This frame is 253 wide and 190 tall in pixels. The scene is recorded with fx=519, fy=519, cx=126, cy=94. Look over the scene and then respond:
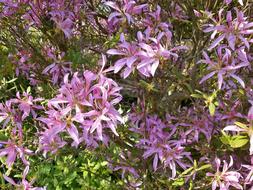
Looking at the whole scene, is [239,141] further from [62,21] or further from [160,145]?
[62,21]

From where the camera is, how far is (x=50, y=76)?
2779mm

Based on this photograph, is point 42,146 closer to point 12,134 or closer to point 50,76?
point 12,134

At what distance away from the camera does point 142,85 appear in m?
2.06

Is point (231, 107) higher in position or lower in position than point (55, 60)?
lower

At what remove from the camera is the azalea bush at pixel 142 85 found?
191 cm

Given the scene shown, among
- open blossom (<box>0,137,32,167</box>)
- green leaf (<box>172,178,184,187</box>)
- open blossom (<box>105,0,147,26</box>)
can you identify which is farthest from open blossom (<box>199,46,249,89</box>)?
open blossom (<box>0,137,32,167</box>)

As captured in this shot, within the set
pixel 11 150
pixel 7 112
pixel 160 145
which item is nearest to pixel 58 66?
pixel 7 112

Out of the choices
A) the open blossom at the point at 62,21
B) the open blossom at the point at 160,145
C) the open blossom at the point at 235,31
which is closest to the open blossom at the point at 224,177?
the open blossom at the point at 160,145

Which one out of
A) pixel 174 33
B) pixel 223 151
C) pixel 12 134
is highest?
pixel 12 134

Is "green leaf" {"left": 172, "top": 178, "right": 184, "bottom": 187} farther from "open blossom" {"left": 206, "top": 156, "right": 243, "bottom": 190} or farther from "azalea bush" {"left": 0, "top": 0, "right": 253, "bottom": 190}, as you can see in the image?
"open blossom" {"left": 206, "top": 156, "right": 243, "bottom": 190}

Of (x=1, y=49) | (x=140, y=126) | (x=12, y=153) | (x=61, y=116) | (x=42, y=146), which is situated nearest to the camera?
(x=61, y=116)

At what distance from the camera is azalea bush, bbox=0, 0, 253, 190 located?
1.91 m

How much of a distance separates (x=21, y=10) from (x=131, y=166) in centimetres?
94

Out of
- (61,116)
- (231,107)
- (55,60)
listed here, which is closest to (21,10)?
(55,60)
